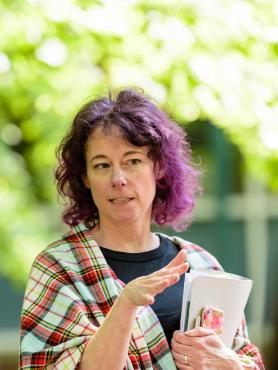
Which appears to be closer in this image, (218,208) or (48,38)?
(48,38)

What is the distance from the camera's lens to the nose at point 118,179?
310 centimetres

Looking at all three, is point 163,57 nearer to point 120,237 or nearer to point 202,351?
point 120,237

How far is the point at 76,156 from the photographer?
329 cm

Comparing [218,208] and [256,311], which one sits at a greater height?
[218,208]

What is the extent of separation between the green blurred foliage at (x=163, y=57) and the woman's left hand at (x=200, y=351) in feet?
7.40

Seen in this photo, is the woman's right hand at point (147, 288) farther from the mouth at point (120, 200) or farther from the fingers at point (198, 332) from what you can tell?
the mouth at point (120, 200)

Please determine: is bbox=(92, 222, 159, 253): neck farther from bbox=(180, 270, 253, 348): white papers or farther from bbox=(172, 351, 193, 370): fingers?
bbox=(172, 351, 193, 370): fingers

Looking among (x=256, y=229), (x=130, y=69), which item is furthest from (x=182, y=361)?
(x=256, y=229)

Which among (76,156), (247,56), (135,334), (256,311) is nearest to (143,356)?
(135,334)

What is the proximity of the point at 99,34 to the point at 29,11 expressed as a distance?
42 centimetres

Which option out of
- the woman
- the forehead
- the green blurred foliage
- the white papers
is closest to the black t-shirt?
the woman

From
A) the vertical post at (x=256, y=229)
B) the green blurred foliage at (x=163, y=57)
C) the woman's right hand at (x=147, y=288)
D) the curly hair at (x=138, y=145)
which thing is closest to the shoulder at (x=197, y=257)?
the curly hair at (x=138, y=145)

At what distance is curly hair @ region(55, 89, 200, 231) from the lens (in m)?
3.24

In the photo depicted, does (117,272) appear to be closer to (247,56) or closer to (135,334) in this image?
(135,334)
